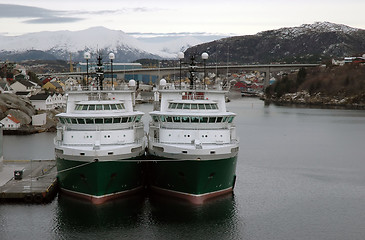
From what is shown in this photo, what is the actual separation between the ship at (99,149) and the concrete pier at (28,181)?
1410 millimetres

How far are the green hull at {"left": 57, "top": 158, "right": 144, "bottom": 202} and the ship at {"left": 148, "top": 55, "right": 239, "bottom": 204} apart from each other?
2094mm

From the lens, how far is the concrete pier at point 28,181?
101 ft

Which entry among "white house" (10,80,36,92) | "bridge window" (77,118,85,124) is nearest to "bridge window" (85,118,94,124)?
"bridge window" (77,118,85,124)

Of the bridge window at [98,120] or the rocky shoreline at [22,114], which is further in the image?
the rocky shoreline at [22,114]

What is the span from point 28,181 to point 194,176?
1221 cm

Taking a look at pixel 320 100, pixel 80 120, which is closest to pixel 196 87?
pixel 80 120

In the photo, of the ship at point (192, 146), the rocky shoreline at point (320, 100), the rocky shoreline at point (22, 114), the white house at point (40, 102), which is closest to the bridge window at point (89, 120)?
the ship at point (192, 146)

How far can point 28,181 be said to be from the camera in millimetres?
33688

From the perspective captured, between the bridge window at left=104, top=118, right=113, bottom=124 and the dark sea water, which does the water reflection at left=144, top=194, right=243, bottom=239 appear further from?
the bridge window at left=104, top=118, right=113, bottom=124

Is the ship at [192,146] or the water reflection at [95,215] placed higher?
the ship at [192,146]

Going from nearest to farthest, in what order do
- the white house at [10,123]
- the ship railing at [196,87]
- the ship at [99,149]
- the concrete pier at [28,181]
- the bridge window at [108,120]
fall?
the ship at [99,149] < the concrete pier at [28,181] < the bridge window at [108,120] < the ship railing at [196,87] < the white house at [10,123]

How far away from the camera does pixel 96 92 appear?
114 feet

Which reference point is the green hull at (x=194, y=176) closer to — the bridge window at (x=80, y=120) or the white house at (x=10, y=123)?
the bridge window at (x=80, y=120)

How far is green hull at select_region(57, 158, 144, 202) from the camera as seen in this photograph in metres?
29.9
